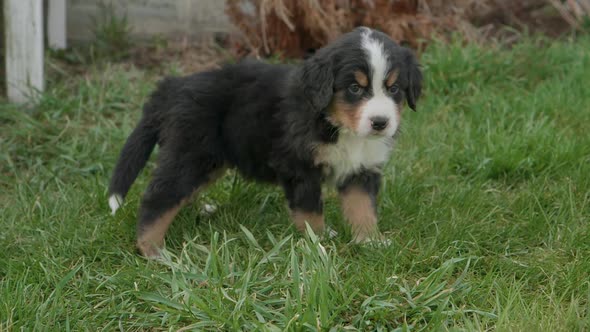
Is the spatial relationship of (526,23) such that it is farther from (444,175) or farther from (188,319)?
(188,319)

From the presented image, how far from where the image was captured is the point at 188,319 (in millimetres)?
2855

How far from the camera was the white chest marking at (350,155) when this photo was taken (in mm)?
3412

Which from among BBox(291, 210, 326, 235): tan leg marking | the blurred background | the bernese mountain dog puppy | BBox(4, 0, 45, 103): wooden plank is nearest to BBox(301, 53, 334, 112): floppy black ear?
the bernese mountain dog puppy

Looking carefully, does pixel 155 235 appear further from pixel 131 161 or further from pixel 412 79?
pixel 412 79

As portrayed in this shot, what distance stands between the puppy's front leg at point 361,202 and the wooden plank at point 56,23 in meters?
3.43

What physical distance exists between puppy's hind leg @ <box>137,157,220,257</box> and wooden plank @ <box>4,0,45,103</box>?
209cm

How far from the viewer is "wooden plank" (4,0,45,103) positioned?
206 inches

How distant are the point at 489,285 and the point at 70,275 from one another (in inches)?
65.8

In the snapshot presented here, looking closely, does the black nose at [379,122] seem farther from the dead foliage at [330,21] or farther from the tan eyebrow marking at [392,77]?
the dead foliage at [330,21]

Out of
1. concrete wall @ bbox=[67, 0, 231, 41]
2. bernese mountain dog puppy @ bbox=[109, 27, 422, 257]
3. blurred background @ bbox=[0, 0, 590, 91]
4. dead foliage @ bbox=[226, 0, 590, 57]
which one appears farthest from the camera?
concrete wall @ bbox=[67, 0, 231, 41]

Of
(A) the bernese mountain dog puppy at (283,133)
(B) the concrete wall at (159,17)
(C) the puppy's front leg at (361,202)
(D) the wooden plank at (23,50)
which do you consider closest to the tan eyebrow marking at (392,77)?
(A) the bernese mountain dog puppy at (283,133)

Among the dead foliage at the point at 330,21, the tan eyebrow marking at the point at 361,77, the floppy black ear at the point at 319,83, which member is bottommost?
the dead foliage at the point at 330,21

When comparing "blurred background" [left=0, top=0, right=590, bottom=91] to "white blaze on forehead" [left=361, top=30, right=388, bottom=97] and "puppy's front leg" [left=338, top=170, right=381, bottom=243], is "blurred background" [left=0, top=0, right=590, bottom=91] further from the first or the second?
"white blaze on forehead" [left=361, top=30, right=388, bottom=97]

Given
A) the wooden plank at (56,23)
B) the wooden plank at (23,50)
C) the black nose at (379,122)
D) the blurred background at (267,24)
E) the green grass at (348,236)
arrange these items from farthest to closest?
1. the wooden plank at (56,23)
2. the blurred background at (267,24)
3. the wooden plank at (23,50)
4. the black nose at (379,122)
5. the green grass at (348,236)
